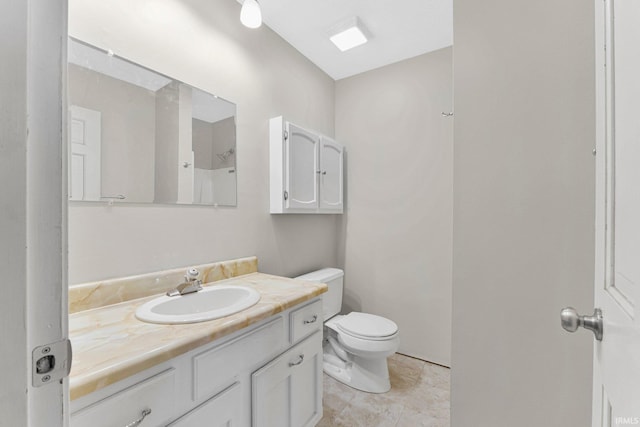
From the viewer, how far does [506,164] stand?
40.5 inches

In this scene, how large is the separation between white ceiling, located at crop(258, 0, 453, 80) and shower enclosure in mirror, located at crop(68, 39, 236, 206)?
80 centimetres

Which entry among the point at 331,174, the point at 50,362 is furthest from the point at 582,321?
the point at 331,174

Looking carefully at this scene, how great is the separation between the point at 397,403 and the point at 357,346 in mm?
410

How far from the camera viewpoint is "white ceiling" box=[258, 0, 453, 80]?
1.68 m

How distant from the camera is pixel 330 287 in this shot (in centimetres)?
209

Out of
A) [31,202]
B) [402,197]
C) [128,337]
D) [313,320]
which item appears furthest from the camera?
[402,197]

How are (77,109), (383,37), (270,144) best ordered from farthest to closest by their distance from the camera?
1. (383,37)
2. (270,144)
3. (77,109)

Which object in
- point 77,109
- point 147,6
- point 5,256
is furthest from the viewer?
point 147,6

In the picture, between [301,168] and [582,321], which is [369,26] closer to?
[301,168]

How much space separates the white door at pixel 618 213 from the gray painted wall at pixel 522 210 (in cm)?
40

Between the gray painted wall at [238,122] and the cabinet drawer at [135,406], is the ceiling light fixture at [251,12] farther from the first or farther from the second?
the cabinet drawer at [135,406]

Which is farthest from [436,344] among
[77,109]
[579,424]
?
[77,109]

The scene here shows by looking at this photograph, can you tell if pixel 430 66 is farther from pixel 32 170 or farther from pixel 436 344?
pixel 32 170

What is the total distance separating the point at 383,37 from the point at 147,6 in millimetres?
1509
